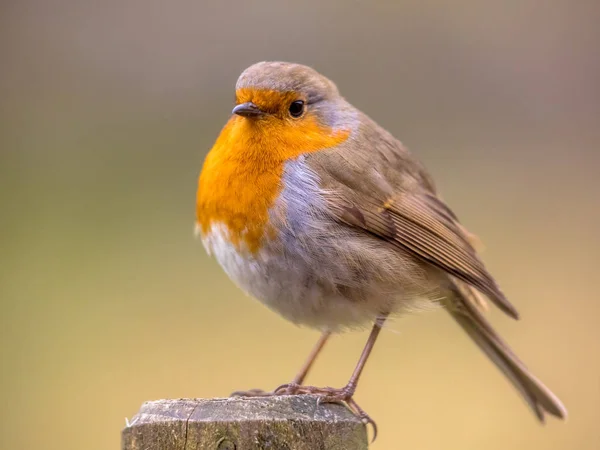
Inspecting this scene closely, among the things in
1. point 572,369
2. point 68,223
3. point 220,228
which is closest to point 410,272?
point 220,228

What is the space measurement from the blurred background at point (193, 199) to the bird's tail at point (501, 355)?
918mm

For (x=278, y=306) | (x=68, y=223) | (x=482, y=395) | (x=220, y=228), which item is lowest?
(x=482, y=395)

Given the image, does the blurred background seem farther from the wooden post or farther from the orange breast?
the wooden post

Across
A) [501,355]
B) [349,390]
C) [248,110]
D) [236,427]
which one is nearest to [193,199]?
[501,355]

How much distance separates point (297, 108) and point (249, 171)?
1.14 feet

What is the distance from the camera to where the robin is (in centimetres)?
301

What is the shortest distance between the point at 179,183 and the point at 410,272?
2959 millimetres

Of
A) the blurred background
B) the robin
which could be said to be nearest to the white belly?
the robin

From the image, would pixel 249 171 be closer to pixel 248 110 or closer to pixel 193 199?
pixel 248 110

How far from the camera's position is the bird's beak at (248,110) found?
10.0ft

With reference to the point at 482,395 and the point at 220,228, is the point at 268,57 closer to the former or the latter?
the point at 482,395

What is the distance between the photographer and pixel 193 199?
19.5ft

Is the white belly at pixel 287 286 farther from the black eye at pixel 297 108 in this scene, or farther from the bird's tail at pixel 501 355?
the bird's tail at pixel 501 355

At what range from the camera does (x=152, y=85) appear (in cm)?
621
